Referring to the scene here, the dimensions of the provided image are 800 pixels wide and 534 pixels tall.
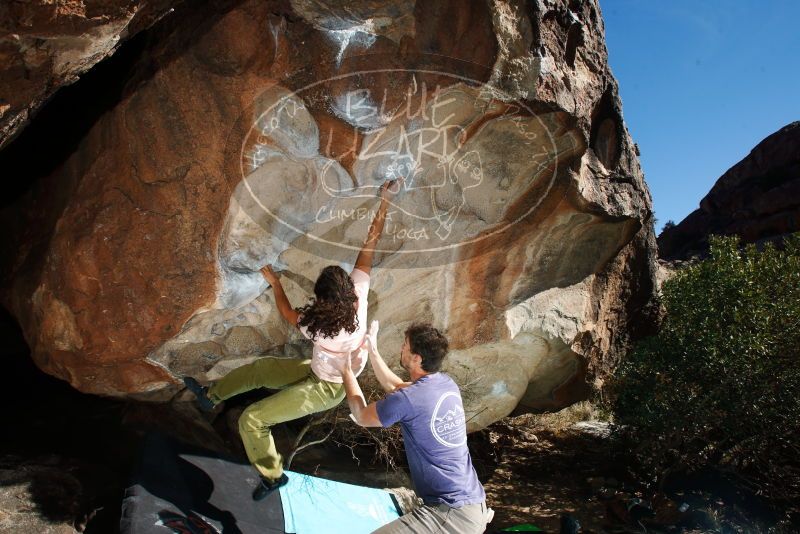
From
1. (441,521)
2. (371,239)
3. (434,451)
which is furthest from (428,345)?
(371,239)

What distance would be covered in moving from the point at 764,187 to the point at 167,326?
68.2ft

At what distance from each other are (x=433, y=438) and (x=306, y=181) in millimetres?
2006

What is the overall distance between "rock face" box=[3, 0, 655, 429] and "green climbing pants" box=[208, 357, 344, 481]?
0.69 metres

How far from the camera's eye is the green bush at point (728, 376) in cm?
599

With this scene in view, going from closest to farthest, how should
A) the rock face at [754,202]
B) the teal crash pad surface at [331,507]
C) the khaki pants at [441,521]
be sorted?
the khaki pants at [441,521]
the teal crash pad surface at [331,507]
the rock face at [754,202]

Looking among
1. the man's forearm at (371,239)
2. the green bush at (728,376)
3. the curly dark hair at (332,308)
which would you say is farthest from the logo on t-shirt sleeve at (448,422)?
the green bush at (728,376)

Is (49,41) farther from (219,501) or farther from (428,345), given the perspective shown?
(219,501)

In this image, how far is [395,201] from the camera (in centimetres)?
436

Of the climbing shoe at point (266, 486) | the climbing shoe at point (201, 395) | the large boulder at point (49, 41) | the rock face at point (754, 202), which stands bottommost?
the climbing shoe at point (266, 486)

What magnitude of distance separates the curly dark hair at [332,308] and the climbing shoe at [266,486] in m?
1.20

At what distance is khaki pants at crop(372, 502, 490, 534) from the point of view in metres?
2.75

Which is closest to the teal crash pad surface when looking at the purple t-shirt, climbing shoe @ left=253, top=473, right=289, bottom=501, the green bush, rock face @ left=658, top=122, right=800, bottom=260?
climbing shoe @ left=253, top=473, right=289, bottom=501

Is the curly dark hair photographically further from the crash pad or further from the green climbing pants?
the crash pad

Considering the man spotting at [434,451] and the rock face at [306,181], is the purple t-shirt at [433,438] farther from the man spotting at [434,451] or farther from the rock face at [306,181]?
the rock face at [306,181]
